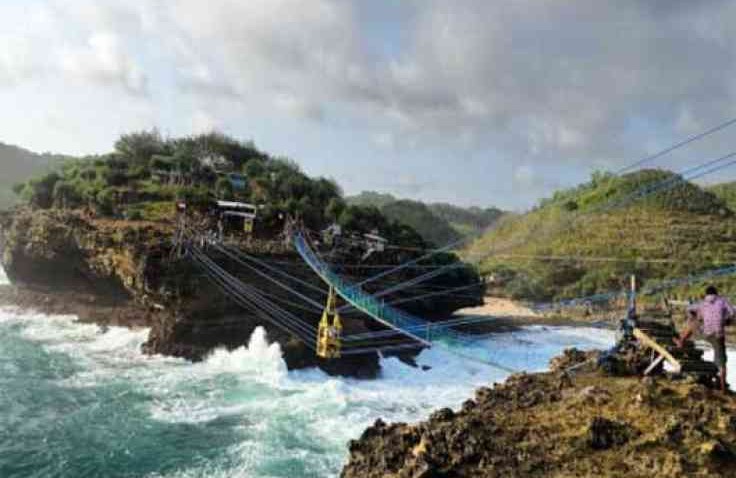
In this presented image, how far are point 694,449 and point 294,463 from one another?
10.3m

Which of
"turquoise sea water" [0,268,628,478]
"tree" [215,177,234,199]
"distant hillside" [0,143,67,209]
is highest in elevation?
"distant hillside" [0,143,67,209]

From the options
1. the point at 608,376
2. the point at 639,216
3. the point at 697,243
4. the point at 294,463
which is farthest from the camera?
the point at 639,216

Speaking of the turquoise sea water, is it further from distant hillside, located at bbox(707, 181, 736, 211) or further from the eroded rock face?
distant hillside, located at bbox(707, 181, 736, 211)

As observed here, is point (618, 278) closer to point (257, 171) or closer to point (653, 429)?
point (257, 171)

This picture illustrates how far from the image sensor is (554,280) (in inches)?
2475

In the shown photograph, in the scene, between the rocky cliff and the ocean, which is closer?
the ocean

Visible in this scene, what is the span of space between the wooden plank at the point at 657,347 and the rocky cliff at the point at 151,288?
1601 cm

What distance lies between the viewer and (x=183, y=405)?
64.6ft

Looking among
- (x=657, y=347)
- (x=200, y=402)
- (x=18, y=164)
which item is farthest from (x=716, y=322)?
(x=18, y=164)

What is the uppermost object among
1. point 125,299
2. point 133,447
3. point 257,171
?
point 257,171

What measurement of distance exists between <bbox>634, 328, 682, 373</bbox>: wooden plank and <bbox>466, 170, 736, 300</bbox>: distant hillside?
4146 cm

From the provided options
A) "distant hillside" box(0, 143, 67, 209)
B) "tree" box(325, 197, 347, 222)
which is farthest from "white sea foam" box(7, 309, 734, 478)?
"distant hillside" box(0, 143, 67, 209)

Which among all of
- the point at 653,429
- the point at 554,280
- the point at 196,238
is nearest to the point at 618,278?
the point at 554,280

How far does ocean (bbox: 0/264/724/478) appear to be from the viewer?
1523 centimetres
